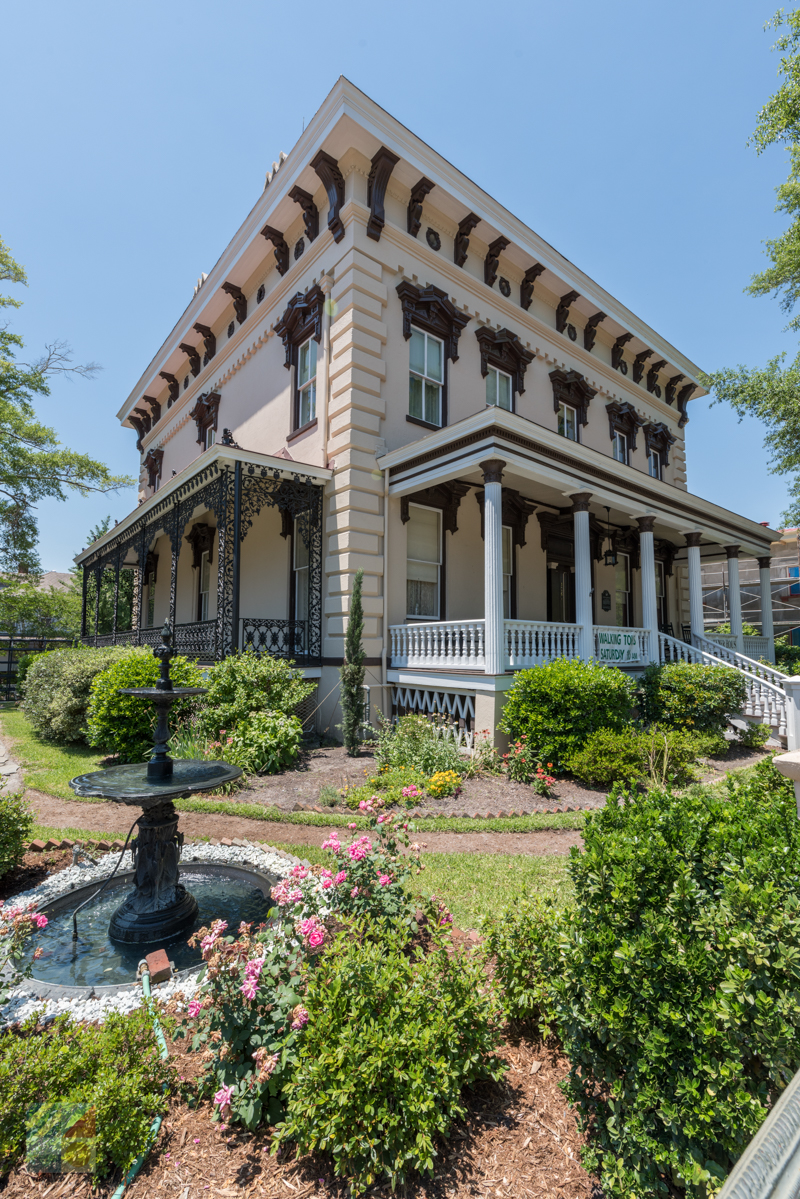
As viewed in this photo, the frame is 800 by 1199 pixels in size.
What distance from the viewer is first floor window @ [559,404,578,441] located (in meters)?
16.6

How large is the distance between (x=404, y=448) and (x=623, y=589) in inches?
432

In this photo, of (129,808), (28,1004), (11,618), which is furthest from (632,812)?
(11,618)

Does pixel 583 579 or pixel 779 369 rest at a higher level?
pixel 779 369

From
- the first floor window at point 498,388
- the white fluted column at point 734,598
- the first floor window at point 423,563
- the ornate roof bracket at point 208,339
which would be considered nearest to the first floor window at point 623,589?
the white fluted column at point 734,598

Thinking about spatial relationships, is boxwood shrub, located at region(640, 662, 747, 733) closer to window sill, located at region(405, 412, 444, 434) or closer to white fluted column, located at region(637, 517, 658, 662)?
white fluted column, located at region(637, 517, 658, 662)

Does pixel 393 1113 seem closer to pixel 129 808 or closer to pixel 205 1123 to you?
pixel 205 1123

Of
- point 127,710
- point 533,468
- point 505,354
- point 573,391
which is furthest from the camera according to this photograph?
point 573,391

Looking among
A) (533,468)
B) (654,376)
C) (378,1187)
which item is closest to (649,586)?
(533,468)

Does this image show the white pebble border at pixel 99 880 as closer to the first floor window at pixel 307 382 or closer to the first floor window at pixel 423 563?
the first floor window at pixel 423 563

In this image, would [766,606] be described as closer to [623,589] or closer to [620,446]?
[623,589]

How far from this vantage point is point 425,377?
503 inches

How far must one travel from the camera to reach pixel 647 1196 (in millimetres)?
1849

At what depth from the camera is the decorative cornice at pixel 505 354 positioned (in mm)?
14109

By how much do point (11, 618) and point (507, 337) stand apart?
25.9m
